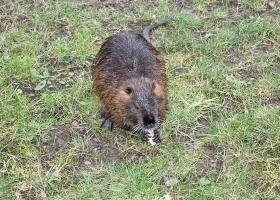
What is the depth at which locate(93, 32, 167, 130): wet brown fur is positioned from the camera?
2.93m

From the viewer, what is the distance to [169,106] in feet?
10.9

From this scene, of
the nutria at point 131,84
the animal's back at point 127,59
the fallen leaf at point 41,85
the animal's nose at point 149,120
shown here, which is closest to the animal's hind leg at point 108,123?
the nutria at point 131,84

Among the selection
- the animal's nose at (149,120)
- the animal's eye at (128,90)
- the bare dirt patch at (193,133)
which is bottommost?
the bare dirt patch at (193,133)

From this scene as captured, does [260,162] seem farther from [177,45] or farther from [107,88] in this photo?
[177,45]

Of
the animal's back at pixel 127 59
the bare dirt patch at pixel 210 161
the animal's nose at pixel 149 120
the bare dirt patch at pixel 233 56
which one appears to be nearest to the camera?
the animal's nose at pixel 149 120

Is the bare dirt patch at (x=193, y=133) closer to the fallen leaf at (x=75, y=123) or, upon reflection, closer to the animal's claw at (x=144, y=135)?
the animal's claw at (x=144, y=135)

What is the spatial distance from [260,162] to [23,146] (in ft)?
5.56

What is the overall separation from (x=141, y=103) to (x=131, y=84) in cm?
21

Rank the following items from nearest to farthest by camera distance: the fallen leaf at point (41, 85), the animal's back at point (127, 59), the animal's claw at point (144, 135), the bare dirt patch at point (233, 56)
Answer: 1. the animal's claw at point (144, 135)
2. the animal's back at point (127, 59)
3. the fallen leaf at point (41, 85)
4. the bare dirt patch at point (233, 56)

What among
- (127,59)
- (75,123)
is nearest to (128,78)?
(127,59)

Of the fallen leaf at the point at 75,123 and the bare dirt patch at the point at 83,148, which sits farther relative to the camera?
the fallen leaf at the point at 75,123

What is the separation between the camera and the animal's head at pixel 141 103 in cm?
→ 280

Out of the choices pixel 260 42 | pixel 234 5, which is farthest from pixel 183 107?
pixel 234 5

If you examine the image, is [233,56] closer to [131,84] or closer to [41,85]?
[131,84]
